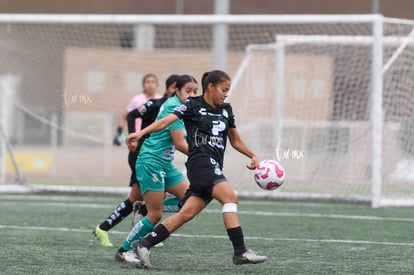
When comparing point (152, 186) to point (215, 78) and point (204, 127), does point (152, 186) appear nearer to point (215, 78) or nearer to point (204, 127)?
point (204, 127)

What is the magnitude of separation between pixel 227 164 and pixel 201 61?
2604mm

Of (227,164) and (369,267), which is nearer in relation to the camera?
(369,267)

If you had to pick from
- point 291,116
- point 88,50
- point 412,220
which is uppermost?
point 88,50

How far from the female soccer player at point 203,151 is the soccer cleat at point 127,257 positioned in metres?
0.28

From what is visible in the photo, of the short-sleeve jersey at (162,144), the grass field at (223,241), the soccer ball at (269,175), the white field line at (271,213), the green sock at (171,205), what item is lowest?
the white field line at (271,213)

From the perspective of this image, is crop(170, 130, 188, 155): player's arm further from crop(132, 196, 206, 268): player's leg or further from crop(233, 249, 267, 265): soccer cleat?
crop(233, 249, 267, 265): soccer cleat

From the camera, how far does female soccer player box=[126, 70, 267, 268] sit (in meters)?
7.58

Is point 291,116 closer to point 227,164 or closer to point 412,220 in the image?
point 227,164

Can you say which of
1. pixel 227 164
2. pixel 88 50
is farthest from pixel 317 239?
pixel 88 50

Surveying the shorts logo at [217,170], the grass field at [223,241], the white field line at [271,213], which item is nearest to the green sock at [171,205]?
the grass field at [223,241]

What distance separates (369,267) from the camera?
7953 millimetres

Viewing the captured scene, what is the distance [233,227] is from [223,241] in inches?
95.7

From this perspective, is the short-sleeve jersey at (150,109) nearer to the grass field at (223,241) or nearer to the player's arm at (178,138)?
the player's arm at (178,138)

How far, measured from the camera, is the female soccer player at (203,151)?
7.58m
